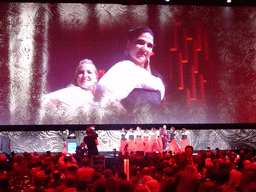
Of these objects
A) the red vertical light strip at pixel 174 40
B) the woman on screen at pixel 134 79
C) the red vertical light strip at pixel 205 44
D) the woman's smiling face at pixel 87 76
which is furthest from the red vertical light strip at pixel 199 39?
the woman's smiling face at pixel 87 76

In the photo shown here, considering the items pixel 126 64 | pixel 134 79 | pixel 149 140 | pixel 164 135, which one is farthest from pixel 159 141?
pixel 126 64

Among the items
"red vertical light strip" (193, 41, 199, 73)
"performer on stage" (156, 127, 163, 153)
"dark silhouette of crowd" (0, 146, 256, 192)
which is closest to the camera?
"dark silhouette of crowd" (0, 146, 256, 192)

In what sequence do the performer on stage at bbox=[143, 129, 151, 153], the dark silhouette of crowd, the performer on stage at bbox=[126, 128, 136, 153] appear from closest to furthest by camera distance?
the dark silhouette of crowd → the performer on stage at bbox=[126, 128, 136, 153] → the performer on stage at bbox=[143, 129, 151, 153]

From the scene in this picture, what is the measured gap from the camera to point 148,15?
46.2 ft

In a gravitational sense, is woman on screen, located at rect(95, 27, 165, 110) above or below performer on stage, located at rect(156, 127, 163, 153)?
above

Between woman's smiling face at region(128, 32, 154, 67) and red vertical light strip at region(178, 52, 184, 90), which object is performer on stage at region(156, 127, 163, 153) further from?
woman's smiling face at region(128, 32, 154, 67)

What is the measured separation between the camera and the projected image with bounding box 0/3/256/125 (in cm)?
1339

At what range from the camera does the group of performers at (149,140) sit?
11961mm

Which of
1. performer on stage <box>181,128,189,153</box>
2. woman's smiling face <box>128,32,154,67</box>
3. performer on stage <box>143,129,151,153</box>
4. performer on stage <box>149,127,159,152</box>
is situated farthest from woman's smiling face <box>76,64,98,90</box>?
performer on stage <box>181,128,189,153</box>

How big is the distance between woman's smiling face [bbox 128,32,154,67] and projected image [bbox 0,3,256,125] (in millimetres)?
39

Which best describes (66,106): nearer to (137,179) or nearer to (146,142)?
(146,142)

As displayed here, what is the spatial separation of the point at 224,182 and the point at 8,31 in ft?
38.6

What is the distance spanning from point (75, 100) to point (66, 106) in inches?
15.8

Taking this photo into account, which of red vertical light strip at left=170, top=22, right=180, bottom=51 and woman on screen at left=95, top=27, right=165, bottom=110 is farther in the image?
red vertical light strip at left=170, top=22, right=180, bottom=51
